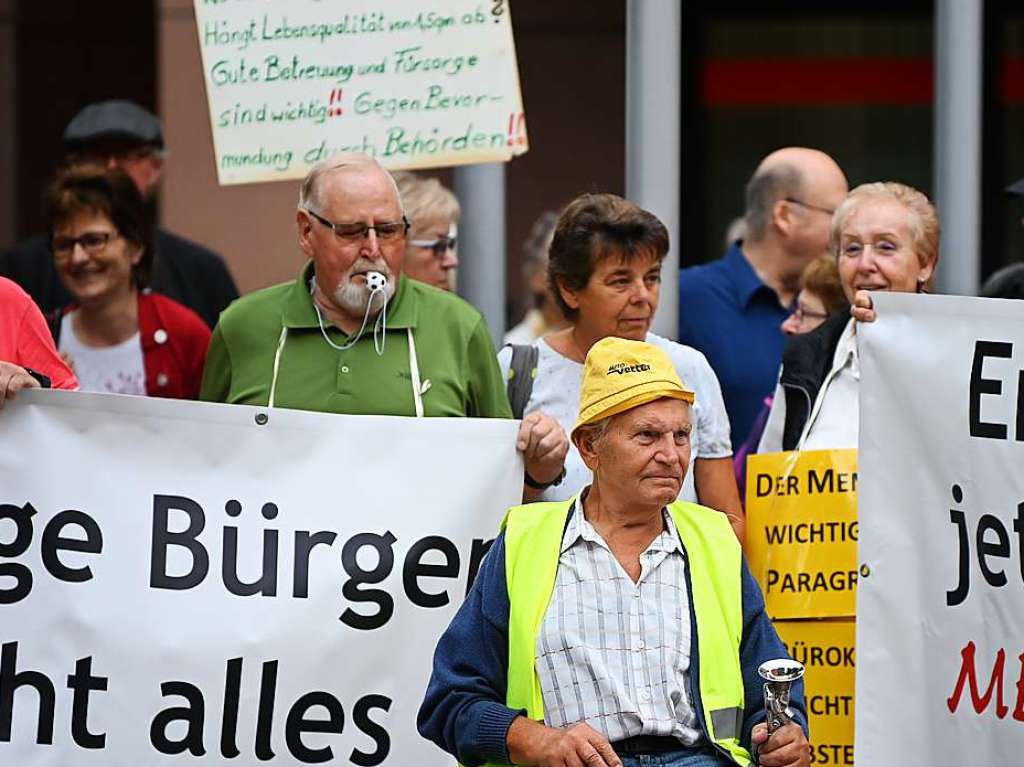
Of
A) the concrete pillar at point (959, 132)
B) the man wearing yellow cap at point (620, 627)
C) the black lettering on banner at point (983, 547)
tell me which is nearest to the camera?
the man wearing yellow cap at point (620, 627)

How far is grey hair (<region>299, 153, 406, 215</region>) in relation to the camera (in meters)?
5.68

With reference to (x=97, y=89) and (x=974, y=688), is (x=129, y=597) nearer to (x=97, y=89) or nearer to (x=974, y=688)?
(x=974, y=688)

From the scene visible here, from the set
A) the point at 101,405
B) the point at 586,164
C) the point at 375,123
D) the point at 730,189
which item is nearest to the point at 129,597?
the point at 101,405

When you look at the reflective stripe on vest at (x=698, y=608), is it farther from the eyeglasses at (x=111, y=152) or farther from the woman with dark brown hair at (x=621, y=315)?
the eyeglasses at (x=111, y=152)

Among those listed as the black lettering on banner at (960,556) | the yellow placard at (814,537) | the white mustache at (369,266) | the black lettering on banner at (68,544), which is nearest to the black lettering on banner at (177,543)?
the black lettering on banner at (68,544)

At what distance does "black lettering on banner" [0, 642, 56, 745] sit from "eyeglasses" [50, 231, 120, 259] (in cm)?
149

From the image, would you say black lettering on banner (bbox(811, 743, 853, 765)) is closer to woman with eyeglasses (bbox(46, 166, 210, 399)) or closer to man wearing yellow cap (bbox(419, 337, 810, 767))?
man wearing yellow cap (bbox(419, 337, 810, 767))

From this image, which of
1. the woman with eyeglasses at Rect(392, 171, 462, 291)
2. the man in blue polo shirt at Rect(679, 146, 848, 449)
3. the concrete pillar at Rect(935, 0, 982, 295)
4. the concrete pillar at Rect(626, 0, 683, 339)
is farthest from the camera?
the woman with eyeglasses at Rect(392, 171, 462, 291)

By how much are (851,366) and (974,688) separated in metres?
0.96

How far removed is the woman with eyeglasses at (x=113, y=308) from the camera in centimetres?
644

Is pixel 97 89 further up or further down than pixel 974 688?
further up

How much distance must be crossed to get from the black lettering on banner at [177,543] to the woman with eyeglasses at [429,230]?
154cm

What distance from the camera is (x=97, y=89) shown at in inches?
507

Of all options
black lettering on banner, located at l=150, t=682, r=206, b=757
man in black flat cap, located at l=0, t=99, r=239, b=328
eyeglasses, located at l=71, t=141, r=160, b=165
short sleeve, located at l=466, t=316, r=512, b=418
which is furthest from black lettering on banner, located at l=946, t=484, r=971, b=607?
eyeglasses, located at l=71, t=141, r=160, b=165
